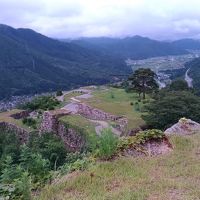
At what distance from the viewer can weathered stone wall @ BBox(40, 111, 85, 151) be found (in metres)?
34.9

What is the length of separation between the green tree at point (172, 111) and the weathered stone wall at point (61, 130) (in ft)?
17.9

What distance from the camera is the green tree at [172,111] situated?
33188 mm

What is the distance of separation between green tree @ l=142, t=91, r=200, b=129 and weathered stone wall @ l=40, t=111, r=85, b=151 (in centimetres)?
547

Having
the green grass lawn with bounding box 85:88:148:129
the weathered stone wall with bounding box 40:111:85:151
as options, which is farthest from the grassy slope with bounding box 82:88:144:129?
the weathered stone wall with bounding box 40:111:85:151

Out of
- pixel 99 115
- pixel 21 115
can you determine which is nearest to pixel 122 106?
pixel 99 115

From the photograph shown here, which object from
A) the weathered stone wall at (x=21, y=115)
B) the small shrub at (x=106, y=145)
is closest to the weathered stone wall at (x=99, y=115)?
the weathered stone wall at (x=21, y=115)

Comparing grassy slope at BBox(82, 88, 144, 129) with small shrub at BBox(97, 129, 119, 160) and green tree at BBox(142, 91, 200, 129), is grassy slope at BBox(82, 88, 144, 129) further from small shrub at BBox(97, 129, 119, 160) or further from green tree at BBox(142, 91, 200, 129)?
small shrub at BBox(97, 129, 119, 160)

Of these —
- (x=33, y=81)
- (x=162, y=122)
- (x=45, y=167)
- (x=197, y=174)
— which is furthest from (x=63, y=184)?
(x=33, y=81)

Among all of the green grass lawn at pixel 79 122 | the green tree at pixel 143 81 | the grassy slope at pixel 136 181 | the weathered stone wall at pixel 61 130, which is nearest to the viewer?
the grassy slope at pixel 136 181

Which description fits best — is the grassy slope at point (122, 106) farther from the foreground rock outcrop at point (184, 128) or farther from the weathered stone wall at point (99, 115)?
the foreground rock outcrop at point (184, 128)

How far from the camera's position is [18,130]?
4419 cm

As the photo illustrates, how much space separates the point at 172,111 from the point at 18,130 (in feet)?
55.8

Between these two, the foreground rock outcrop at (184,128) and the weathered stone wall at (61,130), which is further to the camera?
the weathered stone wall at (61,130)

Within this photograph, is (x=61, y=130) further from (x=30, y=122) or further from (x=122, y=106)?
(x=122, y=106)
